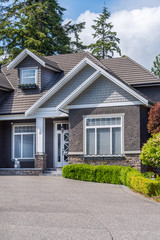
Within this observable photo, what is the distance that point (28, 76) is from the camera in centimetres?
2548

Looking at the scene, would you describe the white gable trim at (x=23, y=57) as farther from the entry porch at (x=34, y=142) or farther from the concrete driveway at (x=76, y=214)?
the concrete driveway at (x=76, y=214)

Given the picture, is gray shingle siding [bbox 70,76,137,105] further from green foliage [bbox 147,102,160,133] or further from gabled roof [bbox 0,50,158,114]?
gabled roof [bbox 0,50,158,114]

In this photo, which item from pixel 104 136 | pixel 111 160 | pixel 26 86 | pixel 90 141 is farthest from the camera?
pixel 26 86

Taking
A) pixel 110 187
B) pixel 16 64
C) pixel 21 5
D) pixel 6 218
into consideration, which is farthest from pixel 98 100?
pixel 21 5

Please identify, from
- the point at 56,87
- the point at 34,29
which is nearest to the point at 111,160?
the point at 56,87

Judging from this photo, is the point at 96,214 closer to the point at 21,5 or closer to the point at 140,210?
the point at 140,210

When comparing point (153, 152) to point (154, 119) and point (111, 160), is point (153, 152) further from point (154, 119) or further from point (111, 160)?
point (111, 160)

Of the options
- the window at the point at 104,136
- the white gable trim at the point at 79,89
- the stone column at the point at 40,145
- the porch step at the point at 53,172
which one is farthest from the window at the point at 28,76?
the window at the point at 104,136

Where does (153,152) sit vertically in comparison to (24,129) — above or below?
below

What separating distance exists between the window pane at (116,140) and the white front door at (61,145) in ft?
13.8

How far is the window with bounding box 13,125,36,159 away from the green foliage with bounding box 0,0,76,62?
41.4 feet

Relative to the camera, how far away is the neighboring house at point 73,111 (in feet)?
66.6

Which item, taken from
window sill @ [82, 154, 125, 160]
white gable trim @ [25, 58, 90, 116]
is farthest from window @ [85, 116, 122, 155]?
white gable trim @ [25, 58, 90, 116]

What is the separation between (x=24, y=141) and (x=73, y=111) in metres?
4.73
